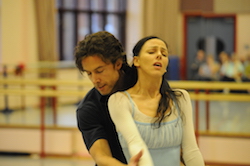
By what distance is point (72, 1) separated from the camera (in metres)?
10.8

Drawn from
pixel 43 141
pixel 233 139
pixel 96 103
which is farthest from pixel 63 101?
pixel 96 103

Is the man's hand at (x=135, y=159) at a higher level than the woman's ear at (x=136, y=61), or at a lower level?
lower

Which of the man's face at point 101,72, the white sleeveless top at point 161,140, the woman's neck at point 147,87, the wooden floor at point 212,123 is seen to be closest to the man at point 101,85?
the man's face at point 101,72

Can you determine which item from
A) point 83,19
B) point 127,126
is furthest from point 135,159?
point 83,19

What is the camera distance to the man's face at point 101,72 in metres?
1.75

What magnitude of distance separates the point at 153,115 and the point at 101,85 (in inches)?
13.3

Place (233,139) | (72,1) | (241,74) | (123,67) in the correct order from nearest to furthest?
(123,67), (233,139), (241,74), (72,1)

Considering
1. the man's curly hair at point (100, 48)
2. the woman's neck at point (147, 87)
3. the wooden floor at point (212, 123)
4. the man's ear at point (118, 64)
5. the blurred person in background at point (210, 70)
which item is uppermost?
the man's curly hair at point (100, 48)

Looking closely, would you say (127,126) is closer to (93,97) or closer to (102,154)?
(102,154)

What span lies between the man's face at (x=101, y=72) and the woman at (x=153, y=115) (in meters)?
0.17

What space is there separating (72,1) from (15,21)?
7.10 feet

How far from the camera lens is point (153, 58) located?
1.58 m

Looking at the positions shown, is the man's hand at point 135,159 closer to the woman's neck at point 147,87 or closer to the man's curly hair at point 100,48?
the woman's neck at point 147,87

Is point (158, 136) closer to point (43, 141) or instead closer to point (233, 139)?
point (233, 139)
